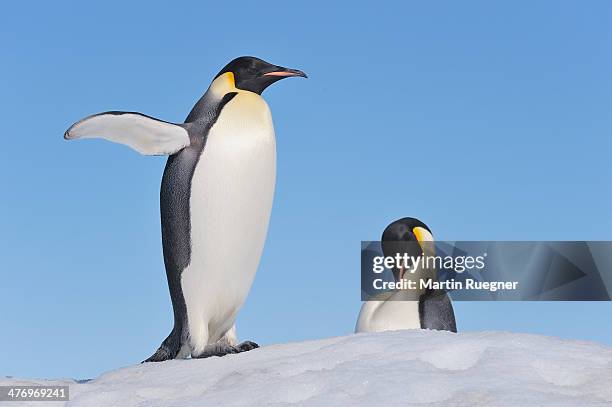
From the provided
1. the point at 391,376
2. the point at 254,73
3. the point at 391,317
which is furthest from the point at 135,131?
the point at 391,317

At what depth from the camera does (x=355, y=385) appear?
374cm

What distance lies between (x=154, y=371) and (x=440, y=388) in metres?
1.83

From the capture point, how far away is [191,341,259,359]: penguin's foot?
216 inches

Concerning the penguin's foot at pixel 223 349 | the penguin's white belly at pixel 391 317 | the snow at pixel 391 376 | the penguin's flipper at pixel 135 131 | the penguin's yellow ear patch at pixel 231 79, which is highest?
the penguin's yellow ear patch at pixel 231 79

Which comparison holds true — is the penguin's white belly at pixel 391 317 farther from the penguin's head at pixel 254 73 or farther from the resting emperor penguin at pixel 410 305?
the penguin's head at pixel 254 73

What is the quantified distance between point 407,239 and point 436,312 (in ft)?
2.69

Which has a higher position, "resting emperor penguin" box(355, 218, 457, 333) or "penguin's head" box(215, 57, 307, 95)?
"penguin's head" box(215, 57, 307, 95)

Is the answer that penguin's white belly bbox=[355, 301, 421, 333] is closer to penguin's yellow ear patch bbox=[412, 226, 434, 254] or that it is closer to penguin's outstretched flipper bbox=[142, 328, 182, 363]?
penguin's yellow ear patch bbox=[412, 226, 434, 254]

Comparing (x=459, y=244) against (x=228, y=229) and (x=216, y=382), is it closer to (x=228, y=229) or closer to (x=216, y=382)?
(x=228, y=229)

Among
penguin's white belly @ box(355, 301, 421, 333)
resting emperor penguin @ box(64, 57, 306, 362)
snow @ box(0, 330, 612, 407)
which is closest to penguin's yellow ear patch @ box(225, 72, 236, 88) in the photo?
resting emperor penguin @ box(64, 57, 306, 362)

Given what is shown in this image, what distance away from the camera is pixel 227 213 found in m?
5.57

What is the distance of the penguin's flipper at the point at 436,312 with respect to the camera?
7.36 m

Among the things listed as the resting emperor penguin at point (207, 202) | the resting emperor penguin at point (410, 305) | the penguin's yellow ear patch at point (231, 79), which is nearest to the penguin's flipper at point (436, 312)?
the resting emperor penguin at point (410, 305)

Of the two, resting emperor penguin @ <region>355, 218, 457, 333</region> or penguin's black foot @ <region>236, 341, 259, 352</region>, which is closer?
penguin's black foot @ <region>236, 341, 259, 352</region>
